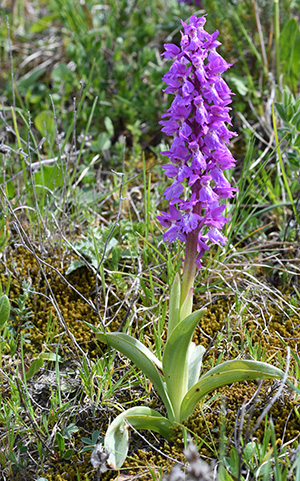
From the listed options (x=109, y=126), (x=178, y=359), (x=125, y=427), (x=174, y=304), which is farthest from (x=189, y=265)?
(x=109, y=126)

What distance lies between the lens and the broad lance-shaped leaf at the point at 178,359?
171 centimetres

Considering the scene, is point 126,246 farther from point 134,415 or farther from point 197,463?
point 197,463

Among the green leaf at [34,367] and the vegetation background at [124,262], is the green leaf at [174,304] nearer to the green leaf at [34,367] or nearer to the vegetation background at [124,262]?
the vegetation background at [124,262]

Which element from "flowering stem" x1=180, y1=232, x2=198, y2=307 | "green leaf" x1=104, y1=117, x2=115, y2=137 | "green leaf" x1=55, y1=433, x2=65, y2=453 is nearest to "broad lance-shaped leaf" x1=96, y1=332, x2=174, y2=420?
Answer: "flowering stem" x1=180, y1=232, x2=198, y2=307

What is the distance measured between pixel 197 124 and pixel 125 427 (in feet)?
3.87

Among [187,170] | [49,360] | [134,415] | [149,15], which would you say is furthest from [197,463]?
[149,15]

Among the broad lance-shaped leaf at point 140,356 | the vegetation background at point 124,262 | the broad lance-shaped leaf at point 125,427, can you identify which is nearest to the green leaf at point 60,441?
the vegetation background at point 124,262

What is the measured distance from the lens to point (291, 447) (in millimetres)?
1819

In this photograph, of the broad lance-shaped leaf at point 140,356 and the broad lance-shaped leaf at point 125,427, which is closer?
the broad lance-shaped leaf at point 125,427

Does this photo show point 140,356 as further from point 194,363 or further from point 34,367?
point 34,367

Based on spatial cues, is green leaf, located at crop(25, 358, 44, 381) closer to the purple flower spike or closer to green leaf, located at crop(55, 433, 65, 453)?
green leaf, located at crop(55, 433, 65, 453)

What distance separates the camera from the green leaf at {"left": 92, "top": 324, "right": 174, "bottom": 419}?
1.89 meters

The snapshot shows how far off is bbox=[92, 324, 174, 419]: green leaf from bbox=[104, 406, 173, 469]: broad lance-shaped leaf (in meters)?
0.07

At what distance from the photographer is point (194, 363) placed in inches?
81.7
